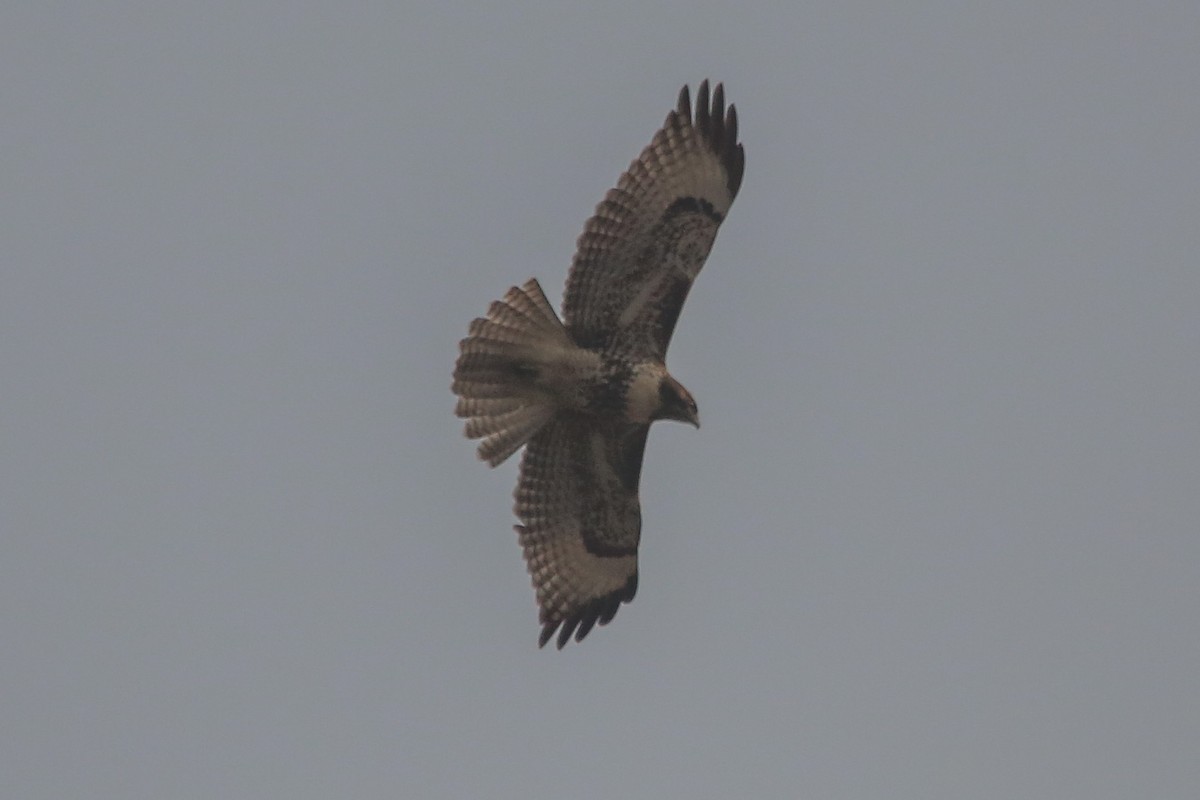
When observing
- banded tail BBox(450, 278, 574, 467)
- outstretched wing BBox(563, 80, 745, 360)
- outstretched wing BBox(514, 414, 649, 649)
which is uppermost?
outstretched wing BBox(563, 80, 745, 360)

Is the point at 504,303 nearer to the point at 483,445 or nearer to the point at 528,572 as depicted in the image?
the point at 483,445

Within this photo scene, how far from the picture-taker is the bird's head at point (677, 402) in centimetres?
1545

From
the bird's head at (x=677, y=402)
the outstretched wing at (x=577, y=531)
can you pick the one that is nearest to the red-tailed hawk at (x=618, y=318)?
the bird's head at (x=677, y=402)

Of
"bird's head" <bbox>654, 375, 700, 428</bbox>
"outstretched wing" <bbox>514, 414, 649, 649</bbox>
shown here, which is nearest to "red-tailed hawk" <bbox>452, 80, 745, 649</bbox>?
"bird's head" <bbox>654, 375, 700, 428</bbox>

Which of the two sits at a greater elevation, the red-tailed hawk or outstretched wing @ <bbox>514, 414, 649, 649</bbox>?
A: the red-tailed hawk

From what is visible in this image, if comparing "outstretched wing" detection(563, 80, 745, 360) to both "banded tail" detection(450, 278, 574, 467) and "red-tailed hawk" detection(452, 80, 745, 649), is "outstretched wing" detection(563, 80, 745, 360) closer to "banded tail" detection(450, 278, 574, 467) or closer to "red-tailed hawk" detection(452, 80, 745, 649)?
"red-tailed hawk" detection(452, 80, 745, 649)

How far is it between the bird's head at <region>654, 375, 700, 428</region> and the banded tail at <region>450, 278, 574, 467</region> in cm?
71

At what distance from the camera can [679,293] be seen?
15570 mm

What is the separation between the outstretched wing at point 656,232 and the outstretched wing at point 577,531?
3.31 ft

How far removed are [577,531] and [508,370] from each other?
4.67 ft

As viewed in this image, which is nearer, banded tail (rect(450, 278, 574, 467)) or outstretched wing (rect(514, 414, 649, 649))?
banded tail (rect(450, 278, 574, 467))

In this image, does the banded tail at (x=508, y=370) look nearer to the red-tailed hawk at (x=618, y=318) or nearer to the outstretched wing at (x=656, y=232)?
the red-tailed hawk at (x=618, y=318)

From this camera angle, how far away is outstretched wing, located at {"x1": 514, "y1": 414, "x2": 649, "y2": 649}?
53.2 feet

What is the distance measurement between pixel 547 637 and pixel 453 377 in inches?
80.7
